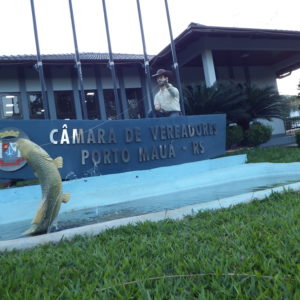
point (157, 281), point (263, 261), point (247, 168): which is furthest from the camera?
point (247, 168)

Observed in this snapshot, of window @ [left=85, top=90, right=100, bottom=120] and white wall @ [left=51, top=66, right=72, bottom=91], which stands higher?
white wall @ [left=51, top=66, right=72, bottom=91]

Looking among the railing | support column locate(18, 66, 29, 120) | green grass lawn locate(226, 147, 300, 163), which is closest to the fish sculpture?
green grass lawn locate(226, 147, 300, 163)

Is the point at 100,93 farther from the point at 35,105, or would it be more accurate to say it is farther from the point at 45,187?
the point at 45,187

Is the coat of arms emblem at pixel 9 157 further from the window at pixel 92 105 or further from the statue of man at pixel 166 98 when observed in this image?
the window at pixel 92 105

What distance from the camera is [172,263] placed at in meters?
1.90

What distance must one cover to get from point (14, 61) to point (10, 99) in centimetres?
176

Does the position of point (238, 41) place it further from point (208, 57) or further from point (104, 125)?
point (104, 125)

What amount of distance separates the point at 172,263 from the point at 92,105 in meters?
10.9

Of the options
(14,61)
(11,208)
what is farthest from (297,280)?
(14,61)

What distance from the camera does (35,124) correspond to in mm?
5145

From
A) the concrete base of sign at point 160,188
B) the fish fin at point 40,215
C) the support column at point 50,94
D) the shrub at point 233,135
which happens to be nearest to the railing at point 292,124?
the shrub at point 233,135

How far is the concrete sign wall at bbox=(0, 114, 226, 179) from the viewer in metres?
5.03

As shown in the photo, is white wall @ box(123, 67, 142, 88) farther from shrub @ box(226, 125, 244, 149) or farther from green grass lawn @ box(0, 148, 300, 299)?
green grass lawn @ box(0, 148, 300, 299)

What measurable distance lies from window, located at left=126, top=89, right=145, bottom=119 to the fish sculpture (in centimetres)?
959
